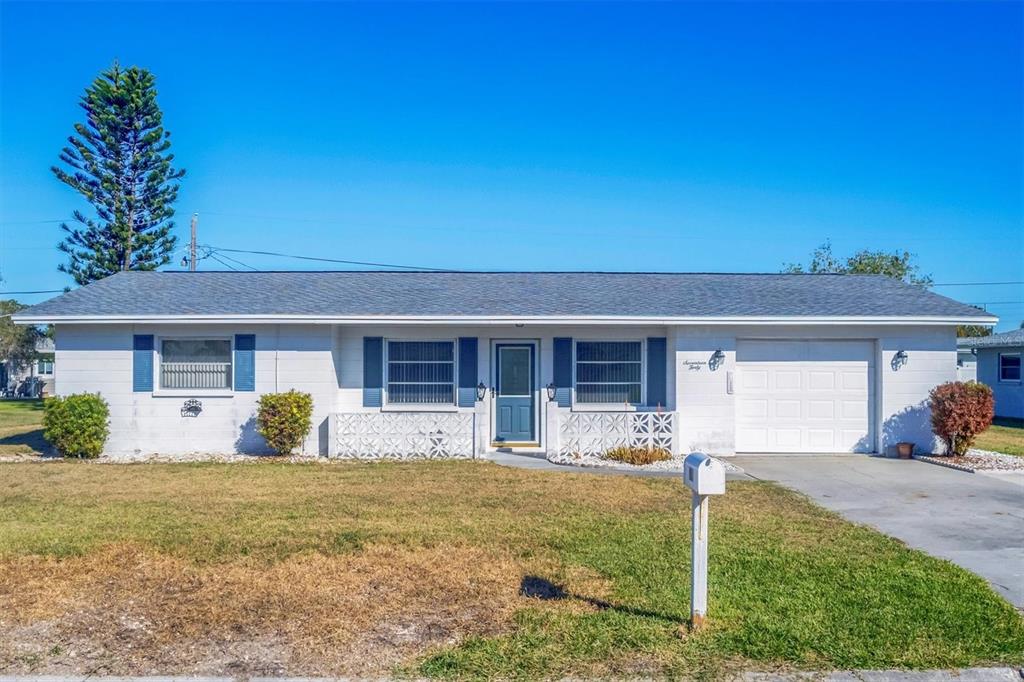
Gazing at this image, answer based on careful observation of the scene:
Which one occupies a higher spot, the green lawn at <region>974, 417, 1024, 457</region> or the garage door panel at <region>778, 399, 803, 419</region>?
the garage door panel at <region>778, 399, 803, 419</region>

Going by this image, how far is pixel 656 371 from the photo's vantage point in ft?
47.1

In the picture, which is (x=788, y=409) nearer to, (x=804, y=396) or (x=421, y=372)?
(x=804, y=396)

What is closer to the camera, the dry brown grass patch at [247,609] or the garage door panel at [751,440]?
the dry brown grass patch at [247,609]

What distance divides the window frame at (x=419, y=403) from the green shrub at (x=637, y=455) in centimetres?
322

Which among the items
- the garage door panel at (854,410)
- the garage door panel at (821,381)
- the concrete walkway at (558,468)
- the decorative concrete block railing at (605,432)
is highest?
the garage door panel at (821,381)

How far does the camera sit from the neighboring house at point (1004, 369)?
23844 mm

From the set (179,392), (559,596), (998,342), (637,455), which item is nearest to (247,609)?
(559,596)

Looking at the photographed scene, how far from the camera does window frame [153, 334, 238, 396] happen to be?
1391 centimetres

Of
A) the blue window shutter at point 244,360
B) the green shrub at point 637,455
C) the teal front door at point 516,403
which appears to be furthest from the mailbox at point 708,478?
the blue window shutter at point 244,360

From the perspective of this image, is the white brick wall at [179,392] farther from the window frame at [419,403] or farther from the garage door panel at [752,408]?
the garage door panel at [752,408]

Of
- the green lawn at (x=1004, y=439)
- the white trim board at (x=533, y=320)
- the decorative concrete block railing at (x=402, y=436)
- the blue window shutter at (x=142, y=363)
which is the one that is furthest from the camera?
the green lawn at (x=1004, y=439)

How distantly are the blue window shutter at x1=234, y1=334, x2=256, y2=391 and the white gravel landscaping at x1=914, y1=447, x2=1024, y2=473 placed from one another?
12.3 m

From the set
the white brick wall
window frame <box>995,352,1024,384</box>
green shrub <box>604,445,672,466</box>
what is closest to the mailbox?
green shrub <box>604,445,672,466</box>

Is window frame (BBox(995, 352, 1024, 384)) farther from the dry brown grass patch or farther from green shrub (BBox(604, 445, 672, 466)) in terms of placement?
the dry brown grass patch
